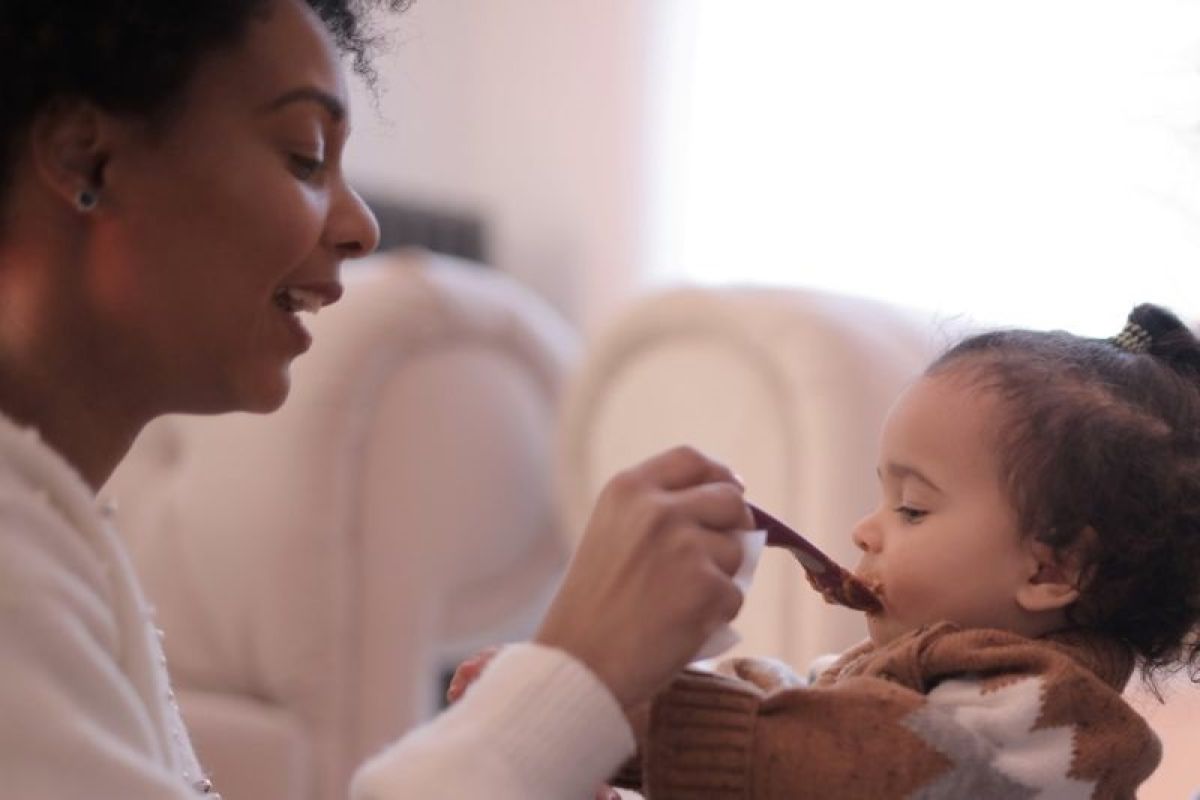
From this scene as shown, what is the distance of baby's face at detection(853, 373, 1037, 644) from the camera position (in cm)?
94

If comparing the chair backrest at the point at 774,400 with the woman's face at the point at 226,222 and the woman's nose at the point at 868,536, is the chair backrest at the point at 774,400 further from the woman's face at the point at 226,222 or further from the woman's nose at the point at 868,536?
the woman's face at the point at 226,222

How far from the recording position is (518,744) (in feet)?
2.40

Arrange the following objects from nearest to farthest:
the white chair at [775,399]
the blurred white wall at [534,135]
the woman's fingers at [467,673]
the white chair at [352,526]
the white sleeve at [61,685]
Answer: the white sleeve at [61,685], the woman's fingers at [467,673], the white chair at [775,399], the white chair at [352,526], the blurred white wall at [534,135]

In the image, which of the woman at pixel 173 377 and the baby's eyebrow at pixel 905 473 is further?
the baby's eyebrow at pixel 905 473

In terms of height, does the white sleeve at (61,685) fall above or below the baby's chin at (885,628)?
above

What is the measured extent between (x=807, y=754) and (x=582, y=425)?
3.64 feet

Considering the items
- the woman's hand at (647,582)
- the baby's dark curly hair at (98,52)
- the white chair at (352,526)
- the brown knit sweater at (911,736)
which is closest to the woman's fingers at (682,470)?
the woman's hand at (647,582)

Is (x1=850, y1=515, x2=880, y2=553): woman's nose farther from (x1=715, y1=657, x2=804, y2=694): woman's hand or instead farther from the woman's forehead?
→ the woman's forehead

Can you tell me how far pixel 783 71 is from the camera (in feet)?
9.19

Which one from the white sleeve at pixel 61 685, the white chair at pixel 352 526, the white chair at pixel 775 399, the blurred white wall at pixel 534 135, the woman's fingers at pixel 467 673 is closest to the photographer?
the white sleeve at pixel 61 685

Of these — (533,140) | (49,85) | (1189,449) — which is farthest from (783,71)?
(49,85)

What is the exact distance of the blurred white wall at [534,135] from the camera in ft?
10.5

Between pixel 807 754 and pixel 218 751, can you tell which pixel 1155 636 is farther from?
pixel 218 751

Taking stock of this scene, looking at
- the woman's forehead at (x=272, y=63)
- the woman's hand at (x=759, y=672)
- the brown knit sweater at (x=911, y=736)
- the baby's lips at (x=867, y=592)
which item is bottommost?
the woman's hand at (x=759, y=672)
